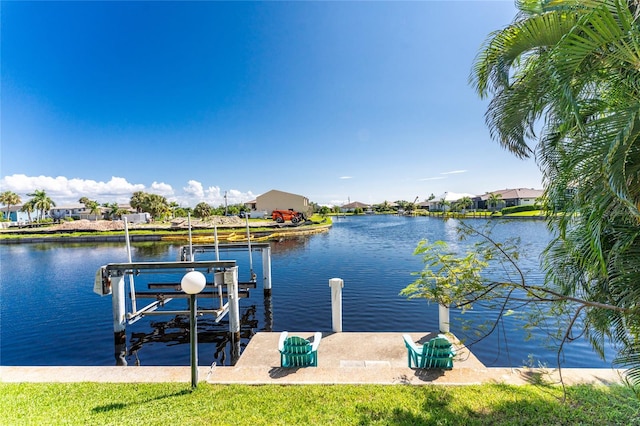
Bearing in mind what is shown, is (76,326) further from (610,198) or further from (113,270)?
(610,198)

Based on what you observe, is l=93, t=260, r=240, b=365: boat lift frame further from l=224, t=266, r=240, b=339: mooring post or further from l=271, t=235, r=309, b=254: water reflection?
l=271, t=235, r=309, b=254: water reflection

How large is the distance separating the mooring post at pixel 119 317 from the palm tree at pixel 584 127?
9600 millimetres

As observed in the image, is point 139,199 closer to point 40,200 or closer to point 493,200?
point 40,200

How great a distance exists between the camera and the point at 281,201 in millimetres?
64188

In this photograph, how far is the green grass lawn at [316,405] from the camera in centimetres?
379

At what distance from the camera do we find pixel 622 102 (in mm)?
2605

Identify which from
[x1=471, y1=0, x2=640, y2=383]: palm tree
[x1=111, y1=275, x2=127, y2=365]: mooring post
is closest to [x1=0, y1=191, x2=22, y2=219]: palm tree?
[x1=111, y1=275, x2=127, y2=365]: mooring post

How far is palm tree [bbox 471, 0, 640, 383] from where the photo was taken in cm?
231

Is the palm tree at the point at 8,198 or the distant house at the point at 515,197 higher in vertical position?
the palm tree at the point at 8,198

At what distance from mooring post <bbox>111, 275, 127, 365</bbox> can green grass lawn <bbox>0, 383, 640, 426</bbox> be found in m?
3.40

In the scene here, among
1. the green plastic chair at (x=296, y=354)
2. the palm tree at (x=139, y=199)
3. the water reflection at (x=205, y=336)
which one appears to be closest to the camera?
the green plastic chair at (x=296, y=354)

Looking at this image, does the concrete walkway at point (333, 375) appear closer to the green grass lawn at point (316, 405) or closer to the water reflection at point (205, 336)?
the green grass lawn at point (316, 405)

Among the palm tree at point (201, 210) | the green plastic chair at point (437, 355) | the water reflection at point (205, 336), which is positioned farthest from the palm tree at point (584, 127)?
the palm tree at point (201, 210)

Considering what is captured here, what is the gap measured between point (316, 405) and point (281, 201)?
200 ft
